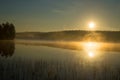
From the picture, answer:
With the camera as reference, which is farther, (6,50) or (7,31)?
(7,31)

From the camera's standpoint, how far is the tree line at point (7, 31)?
132 metres

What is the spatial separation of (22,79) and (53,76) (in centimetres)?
287

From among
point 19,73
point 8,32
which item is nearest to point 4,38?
point 8,32

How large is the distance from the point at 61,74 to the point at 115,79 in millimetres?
4610

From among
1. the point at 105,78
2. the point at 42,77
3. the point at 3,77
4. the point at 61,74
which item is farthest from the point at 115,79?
the point at 3,77

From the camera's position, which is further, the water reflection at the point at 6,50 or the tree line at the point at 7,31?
the tree line at the point at 7,31

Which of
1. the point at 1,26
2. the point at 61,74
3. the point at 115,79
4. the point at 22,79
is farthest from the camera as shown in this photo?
the point at 1,26

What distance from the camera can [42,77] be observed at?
56.9 feet

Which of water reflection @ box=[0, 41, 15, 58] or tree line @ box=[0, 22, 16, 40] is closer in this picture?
water reflection @ box=[0, 41, 15, 58]

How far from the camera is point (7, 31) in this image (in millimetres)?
132375

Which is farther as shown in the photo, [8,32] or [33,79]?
[8,32]

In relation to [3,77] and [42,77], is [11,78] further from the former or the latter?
[42,77]

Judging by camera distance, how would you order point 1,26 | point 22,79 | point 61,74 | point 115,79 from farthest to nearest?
point 1,26, point 61,74, point 115,79, point 22,79

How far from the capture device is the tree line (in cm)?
13150
